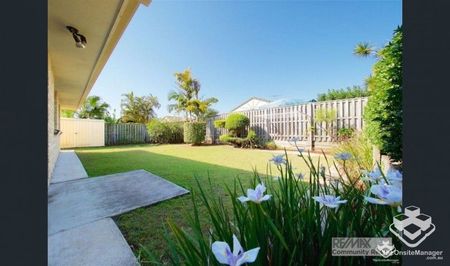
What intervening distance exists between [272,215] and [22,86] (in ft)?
3.93

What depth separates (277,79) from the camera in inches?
553

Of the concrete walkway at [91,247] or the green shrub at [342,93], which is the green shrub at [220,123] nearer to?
the green shrub at [342,93]

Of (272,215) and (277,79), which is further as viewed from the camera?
(277,79)

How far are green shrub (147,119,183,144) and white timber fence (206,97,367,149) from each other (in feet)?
19.0

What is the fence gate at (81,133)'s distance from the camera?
42.4 feet

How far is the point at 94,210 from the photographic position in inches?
107

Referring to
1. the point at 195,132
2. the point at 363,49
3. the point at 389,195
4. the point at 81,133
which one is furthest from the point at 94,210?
the point at 81,133

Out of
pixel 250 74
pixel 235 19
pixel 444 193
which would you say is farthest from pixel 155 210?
pixel 250 74

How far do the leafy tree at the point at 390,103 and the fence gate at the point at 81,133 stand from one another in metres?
15.8

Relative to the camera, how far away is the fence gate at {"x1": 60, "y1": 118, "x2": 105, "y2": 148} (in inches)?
509

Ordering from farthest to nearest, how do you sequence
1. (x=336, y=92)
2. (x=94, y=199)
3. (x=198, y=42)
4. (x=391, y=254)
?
(x=336, y=92)
(x=198, y=42)
(x=94, y=199)
(x=391, y=254)

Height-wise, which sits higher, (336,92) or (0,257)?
(336,92)

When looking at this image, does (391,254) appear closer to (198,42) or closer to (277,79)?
(198,42)

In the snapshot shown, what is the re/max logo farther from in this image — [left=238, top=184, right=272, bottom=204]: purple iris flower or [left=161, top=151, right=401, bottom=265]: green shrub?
[left=238, top=184, right=272, bottom=204]: purple iris flower
